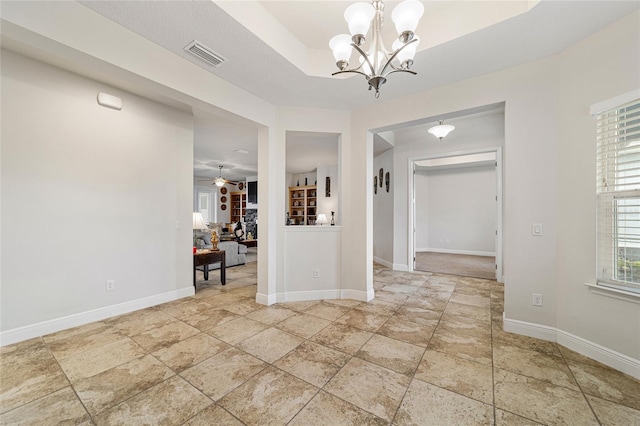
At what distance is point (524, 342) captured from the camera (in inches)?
93.0

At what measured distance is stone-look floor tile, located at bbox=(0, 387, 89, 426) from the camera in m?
1.46

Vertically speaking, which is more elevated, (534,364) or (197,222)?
(197,222)

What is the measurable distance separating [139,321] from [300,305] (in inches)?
73.2

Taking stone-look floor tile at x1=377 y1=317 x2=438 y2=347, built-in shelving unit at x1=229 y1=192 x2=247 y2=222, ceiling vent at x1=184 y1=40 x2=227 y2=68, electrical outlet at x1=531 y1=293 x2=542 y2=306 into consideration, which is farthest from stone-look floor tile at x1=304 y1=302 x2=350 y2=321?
built-in shelving unit at x1=229 y1=192 x2=247 y2=222

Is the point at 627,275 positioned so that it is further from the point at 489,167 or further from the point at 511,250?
the point at 489,167

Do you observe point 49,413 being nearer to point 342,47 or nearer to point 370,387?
point 370,387

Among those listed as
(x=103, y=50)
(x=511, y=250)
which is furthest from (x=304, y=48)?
(x=511, y=250)

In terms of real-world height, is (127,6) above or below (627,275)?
above

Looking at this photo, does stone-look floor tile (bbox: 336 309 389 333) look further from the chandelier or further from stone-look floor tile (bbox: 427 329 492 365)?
the chandelier

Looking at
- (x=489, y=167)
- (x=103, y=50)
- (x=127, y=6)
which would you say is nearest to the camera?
(x=127, y=6)

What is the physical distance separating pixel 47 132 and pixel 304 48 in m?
2.75

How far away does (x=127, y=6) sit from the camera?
70.3 inches

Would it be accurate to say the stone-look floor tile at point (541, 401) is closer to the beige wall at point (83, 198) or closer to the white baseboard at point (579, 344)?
the white baseboard at point (579, 344)

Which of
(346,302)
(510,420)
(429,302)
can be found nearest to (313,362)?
(510,420)
